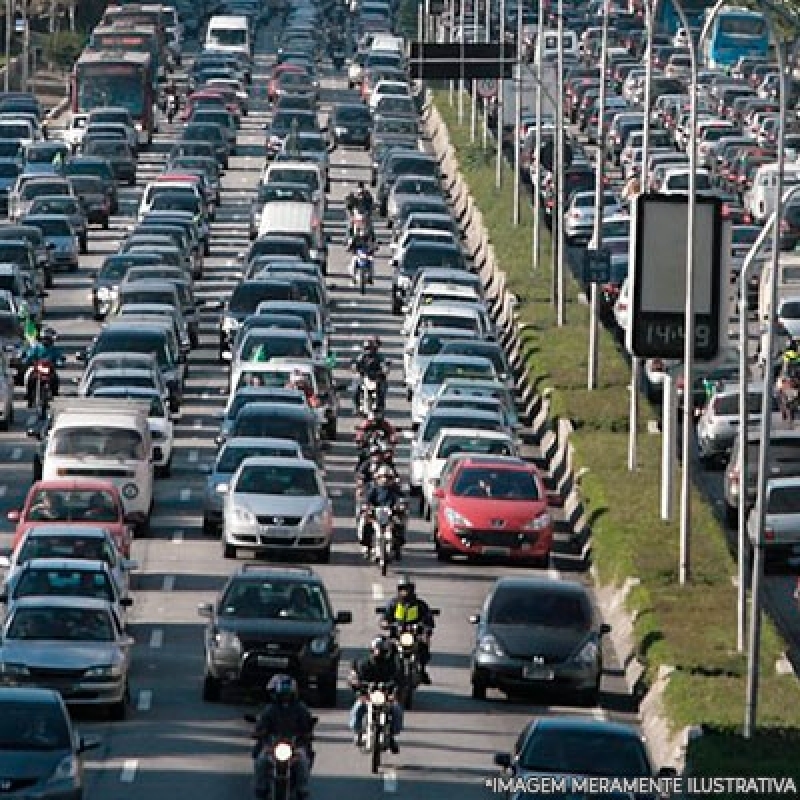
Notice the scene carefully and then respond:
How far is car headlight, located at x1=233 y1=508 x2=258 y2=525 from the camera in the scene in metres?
51.5

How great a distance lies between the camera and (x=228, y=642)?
41.8 m

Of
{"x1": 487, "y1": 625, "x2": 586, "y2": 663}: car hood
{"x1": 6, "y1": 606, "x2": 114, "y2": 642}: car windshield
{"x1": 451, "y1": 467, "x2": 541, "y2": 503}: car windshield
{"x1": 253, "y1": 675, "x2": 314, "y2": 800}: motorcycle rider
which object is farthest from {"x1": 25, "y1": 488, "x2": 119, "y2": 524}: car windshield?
{"x1": 253, "y1": 675, "x2": 314, "y2": 800}: motorcycle rider

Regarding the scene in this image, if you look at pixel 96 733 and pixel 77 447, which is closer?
pixel 96 733

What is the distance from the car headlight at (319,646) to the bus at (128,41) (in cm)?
7997

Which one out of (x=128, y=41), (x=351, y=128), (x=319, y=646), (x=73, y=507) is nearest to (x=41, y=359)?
(x=73, y=507)

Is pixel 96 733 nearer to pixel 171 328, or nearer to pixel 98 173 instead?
pixel 171 328

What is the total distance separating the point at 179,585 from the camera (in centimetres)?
5000

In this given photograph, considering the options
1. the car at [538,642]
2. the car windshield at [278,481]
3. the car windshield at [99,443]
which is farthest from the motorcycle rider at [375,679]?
the car windshield at [99,443]

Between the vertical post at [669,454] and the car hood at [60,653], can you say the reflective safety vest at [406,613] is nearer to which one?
the car hood at [60,653]

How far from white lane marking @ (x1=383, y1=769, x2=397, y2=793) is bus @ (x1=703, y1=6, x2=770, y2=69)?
341 feet

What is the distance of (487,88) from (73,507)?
78.2m

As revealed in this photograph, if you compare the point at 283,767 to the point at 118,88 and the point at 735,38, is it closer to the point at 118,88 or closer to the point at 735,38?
the point at 118,88

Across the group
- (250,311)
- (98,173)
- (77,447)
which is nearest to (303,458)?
(77,447)

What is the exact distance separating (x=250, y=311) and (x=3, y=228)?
12626 millimetres
